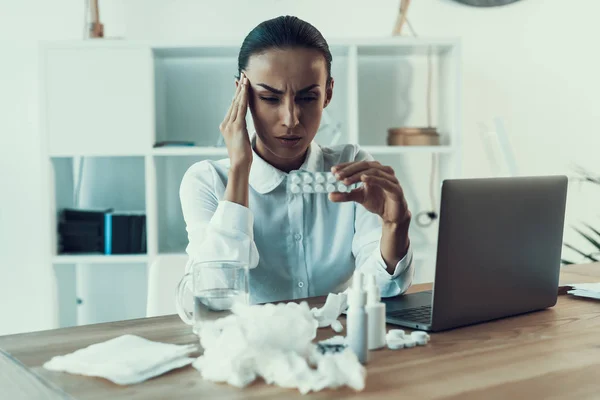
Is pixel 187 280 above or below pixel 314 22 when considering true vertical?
below

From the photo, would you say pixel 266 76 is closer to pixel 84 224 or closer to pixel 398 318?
pixel 398 318

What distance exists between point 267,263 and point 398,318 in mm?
578

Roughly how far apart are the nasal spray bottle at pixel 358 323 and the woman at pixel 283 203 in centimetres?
49

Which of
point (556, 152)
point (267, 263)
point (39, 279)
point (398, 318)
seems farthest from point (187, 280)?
point (556, 152)

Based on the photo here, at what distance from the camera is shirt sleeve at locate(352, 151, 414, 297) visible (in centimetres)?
140

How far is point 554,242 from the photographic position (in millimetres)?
1246

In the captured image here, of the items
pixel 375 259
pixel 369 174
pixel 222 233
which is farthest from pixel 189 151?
pixel 369 174

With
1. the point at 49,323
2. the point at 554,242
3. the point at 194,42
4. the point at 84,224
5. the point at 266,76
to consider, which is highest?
the point at 194,42

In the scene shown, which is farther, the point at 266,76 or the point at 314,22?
the point at 314,22

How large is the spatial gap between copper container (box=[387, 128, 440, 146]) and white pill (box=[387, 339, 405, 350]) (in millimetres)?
1935

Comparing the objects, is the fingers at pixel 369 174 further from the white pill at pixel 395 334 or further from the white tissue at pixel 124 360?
the white tissue at pixel 124 360

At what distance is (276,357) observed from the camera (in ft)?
2.64

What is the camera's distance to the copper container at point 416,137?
283cm

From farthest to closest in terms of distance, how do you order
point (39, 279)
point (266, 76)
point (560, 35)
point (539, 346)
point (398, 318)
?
1. point (560, 35)
2. point (39, 279)
3. point (266, 76)
4. point (398, 318)
5. point (539, 346)
